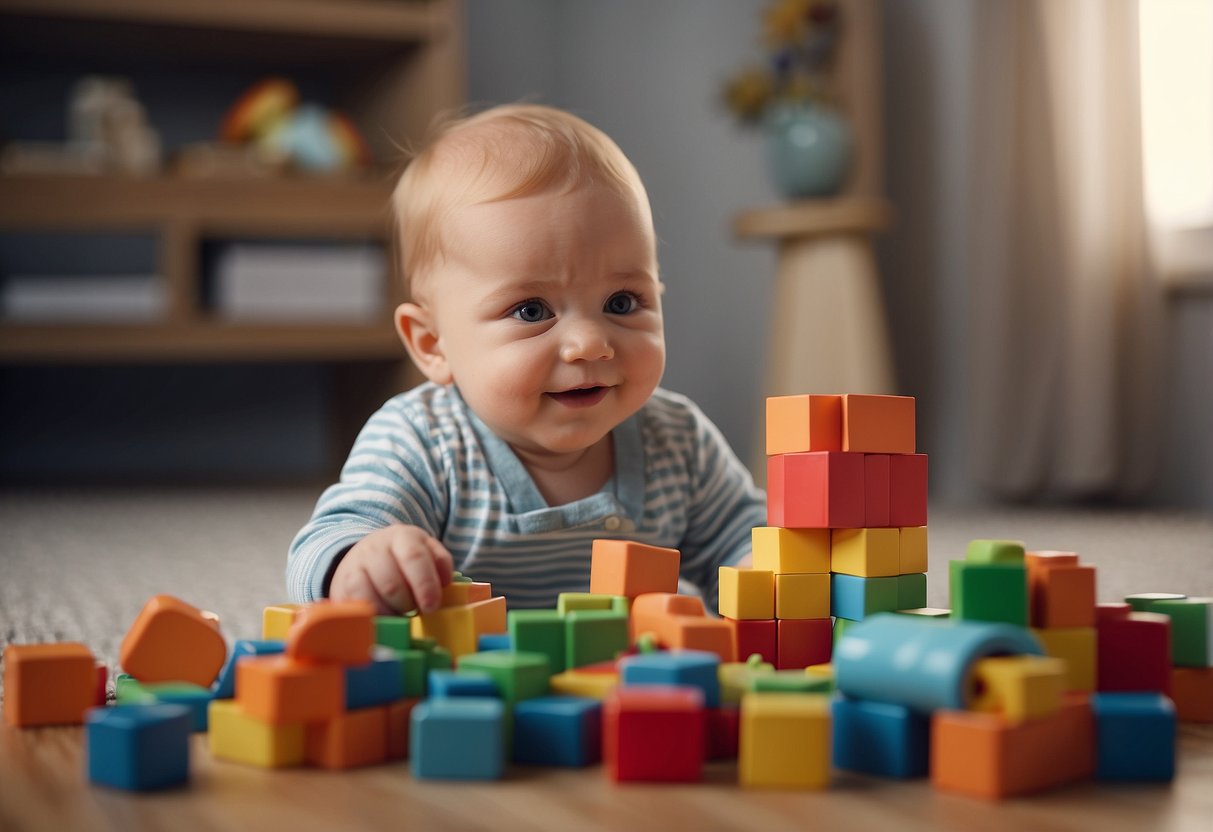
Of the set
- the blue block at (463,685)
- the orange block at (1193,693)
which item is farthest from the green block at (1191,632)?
the blue block at (463,685)

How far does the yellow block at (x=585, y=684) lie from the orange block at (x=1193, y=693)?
0.30 meters

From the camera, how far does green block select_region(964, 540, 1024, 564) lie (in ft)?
1.97

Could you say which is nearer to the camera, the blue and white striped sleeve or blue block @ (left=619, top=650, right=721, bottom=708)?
blue block @ (left=619, top=650, right=721, bottom=708)

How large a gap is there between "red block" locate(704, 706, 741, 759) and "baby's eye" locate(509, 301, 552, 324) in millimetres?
401

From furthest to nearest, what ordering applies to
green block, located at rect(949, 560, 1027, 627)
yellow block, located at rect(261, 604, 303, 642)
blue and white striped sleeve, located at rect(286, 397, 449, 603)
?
blue and white striped sleeve, located at rect(286, 397, 449, 603) → yellow block, located at rect(261, 604, 303, 642) → green block, located at rect(949, 560, 1027, 627)

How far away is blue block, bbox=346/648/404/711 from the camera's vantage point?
551mm

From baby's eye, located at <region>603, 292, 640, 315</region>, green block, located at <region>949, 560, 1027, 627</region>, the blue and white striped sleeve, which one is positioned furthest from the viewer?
baby's eye, located at <region>603, 292, 640, 315</region>

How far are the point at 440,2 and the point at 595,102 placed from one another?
612 millimetres

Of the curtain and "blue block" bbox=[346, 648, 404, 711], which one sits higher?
the curtain

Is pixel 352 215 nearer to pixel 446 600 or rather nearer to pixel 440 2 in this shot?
pixel 440 2

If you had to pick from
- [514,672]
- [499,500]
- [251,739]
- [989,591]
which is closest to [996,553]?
[989,591]

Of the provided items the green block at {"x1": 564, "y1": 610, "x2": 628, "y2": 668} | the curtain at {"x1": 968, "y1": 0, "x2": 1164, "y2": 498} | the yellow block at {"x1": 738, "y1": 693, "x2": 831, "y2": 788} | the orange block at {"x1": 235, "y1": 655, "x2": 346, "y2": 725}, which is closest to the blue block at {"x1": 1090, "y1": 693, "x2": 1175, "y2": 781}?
the yellow block at {"x1": 738, "y1": 693, "x2": 831, "y2": 788}

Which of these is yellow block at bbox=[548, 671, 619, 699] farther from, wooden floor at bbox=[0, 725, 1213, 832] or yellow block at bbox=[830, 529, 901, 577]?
yellow block at bbox=[830, 529, 901, 577]

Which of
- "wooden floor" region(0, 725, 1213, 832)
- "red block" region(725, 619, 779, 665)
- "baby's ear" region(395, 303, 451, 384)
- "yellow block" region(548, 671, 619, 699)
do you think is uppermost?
"baby's ear" region(395, 303, 451, 384)
